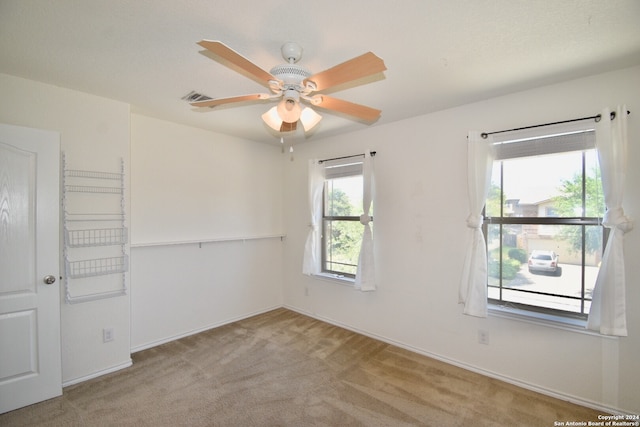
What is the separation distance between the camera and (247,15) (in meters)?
1.50

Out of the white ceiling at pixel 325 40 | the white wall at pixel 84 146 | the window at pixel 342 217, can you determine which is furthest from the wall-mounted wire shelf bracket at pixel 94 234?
the window at pixel 342 217

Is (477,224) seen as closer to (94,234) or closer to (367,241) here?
(367,241)

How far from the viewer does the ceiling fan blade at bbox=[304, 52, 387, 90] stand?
49.2 inches

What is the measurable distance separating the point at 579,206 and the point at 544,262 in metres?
0.52

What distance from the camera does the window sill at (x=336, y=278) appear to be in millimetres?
3581

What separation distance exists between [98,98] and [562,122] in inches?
154

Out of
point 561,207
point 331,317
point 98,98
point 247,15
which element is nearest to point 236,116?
point 98,98

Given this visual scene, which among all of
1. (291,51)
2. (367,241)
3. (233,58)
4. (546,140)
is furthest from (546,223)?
(233,58)

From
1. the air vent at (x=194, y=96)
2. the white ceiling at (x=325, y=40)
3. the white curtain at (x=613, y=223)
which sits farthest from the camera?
the air vent at (x=194, y=96)

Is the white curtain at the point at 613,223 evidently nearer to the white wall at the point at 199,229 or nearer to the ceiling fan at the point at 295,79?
the ceiling fan at the point at 295,79

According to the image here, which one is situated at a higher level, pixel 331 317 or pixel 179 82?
pixel 179 82

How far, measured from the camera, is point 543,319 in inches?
90.5

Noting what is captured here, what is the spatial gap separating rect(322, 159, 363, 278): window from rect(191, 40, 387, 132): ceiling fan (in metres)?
1.72

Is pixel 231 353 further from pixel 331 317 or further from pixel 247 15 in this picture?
pixel 247 15
